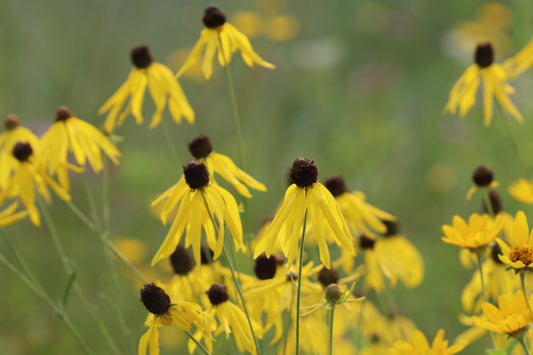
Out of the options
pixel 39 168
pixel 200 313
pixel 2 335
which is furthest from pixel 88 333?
pixel 200 313

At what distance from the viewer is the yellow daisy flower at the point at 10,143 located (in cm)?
172

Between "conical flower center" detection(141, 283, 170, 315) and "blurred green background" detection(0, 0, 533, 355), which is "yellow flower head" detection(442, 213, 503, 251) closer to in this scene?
"conical flower center" detection(141, 283, 170, 315)

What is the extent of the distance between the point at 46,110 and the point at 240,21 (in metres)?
1.75

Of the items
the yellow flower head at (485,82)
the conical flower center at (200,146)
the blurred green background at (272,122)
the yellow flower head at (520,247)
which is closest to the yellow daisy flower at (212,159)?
the conical flower center at (200,146)

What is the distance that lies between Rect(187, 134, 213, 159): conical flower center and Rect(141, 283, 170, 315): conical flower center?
1.41ft

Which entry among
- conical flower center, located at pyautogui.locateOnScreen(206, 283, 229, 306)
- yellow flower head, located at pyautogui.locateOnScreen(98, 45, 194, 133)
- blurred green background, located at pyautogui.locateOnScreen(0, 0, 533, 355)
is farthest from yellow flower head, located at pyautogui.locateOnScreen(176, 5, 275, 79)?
blurred green background, located at pyautogui.locateOnScreen(0, 0, 533, 355)

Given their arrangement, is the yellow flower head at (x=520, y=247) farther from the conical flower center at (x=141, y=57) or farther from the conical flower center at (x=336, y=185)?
the conical flower center at (x=141, y=57)

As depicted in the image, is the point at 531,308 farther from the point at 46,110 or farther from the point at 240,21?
the point at 240,21

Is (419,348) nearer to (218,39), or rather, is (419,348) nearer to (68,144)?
(218,39)

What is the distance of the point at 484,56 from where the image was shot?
1.83 meters

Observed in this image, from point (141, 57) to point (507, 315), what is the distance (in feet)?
4.11

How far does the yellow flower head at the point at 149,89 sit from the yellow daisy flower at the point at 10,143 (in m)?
0.25

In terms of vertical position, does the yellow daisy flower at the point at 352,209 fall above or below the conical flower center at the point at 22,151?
below

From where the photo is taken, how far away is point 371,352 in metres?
1.79
